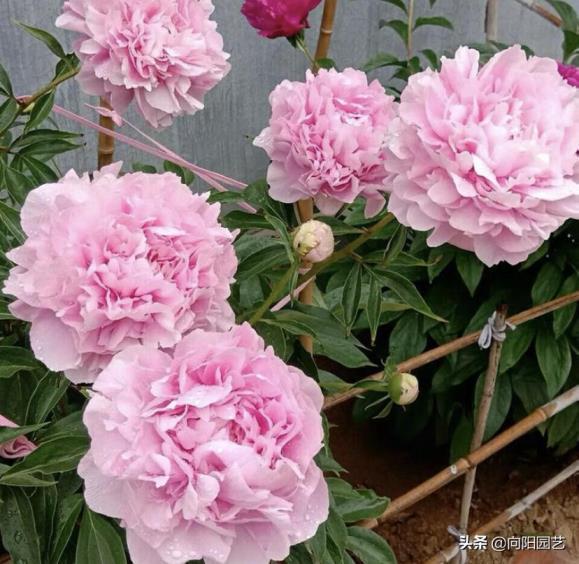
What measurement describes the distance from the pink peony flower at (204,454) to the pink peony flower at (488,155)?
0.15m

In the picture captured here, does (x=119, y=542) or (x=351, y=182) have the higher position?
(x=351, y=182)

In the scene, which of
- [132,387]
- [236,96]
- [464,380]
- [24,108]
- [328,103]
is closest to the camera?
[132,387]

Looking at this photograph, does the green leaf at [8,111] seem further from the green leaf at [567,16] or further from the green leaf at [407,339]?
the green leaf at [567,16]

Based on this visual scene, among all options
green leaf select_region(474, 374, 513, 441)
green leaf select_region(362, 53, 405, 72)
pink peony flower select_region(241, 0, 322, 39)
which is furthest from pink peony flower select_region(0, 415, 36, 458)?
green leaf select_region(362, 53, 405, 72)

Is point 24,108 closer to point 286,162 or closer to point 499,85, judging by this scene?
point 286,162

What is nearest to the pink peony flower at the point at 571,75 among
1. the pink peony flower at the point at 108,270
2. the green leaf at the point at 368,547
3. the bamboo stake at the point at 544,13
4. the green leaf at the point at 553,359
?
the green leaf at the point at 553,359

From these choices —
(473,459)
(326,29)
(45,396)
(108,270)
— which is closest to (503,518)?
(473,459)

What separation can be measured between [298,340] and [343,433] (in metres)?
1.01

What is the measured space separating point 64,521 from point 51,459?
86 millimetres

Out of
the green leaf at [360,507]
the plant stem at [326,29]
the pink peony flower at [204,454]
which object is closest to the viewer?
the pink peony flower at [204,454]

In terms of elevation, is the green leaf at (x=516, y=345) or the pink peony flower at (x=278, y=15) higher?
the pink peony flower at (x=278, y=15)

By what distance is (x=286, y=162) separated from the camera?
2.04ft

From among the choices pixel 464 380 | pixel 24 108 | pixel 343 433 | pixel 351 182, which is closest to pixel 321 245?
pixel 351 182

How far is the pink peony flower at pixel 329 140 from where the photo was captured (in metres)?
0.59
